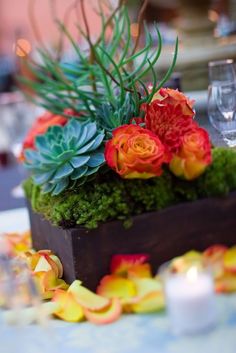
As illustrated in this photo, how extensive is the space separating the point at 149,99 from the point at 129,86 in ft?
0.20

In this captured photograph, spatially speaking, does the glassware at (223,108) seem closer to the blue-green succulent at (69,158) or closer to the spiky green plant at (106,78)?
the spiky green plant at (106,78)

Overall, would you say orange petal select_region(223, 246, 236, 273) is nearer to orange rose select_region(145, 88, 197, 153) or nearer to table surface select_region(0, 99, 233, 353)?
table surface select_region(0, 99, 233, 353)

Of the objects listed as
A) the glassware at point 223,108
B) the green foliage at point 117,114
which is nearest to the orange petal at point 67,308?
the green foliage at point 117,114

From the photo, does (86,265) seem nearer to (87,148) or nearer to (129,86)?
(87,148)

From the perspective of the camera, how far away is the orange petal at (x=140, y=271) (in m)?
0.82

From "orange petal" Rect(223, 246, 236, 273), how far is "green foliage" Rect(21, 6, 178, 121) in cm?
25

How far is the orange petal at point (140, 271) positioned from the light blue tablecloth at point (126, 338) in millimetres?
69

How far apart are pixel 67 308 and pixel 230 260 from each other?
222mm

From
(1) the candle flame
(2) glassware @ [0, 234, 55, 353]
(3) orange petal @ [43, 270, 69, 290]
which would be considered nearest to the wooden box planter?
(3) orange petal @ [43, 270, 69, 290]

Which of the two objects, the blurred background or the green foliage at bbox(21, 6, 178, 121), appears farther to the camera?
the blurred background

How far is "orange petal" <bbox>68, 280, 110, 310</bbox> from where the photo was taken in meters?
0.79

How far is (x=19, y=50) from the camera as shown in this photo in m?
1.14

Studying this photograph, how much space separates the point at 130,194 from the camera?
862mm

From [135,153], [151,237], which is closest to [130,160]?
[135,153]
